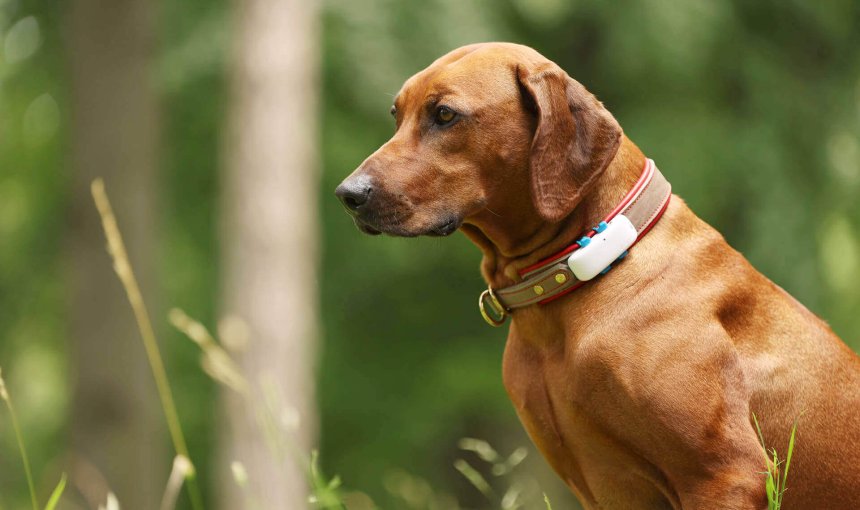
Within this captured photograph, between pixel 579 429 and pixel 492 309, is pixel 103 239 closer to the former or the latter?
pixel 492 309

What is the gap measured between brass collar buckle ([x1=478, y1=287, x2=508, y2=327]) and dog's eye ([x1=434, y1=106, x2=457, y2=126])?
0.54m

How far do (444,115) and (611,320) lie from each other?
80 cm

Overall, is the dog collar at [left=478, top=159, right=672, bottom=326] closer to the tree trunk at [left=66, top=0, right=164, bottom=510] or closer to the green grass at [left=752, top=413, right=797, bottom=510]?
the green grass at [left=752, top=413, right=797, bottom=510]

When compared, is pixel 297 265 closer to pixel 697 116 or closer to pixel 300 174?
pixel 300 174

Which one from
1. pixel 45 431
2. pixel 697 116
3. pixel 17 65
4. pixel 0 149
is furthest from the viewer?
pixel 45 431

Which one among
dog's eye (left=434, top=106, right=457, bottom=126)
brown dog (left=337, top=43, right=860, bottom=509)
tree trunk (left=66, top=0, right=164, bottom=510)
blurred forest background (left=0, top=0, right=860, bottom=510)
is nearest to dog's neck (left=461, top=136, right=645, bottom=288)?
brown dog (left=337, top=43, right=860, bottom=509)

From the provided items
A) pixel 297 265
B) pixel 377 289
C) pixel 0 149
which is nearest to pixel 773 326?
pixel 297 265

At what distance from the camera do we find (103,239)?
398 inches

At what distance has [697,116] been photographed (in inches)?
459

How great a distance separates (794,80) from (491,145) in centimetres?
892

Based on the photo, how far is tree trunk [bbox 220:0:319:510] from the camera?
9758 mm

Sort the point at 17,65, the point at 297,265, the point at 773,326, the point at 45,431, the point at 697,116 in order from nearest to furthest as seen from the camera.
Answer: the point at 773,326 < the point at 297,265 < the point at 697,116 < the point at 17,65 < the point at 45,431

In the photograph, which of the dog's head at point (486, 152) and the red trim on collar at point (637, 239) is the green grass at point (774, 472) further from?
the dog's head at point (486, 152)

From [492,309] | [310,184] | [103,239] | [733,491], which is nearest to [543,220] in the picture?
[492,309]
